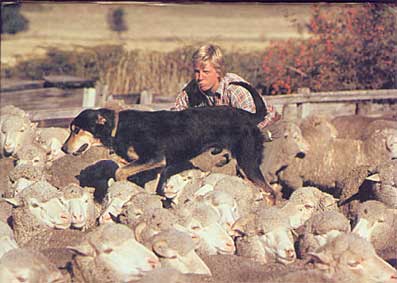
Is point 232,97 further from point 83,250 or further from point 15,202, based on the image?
point 83,250

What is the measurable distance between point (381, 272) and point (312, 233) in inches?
41.9

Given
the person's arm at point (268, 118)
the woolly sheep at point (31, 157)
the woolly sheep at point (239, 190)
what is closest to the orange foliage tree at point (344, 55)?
the person's arm at point (268, 118)

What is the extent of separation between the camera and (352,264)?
671 cm

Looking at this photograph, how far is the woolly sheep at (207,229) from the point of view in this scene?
7645 mm

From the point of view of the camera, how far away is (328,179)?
11250 mm

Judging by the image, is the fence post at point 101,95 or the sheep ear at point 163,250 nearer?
the sheep ear at point 163,250

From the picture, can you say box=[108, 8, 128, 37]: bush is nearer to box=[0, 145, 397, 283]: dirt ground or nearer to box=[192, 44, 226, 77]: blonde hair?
box=[192, 44, 226, 77]: blonde hair

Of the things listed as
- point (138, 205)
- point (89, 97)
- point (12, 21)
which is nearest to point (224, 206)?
point (138, 205)

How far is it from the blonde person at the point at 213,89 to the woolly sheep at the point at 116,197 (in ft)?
4.96

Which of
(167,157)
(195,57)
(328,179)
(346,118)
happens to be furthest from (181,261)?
(346,118)

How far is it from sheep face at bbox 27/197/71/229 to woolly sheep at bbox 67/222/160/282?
4.33ft

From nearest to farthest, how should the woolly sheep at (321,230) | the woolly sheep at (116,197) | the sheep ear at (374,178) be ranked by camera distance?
1. the woolly sheep at (321,230)
2. the woolly sheep at (116,197)
3. the sheep ear at (374,178)

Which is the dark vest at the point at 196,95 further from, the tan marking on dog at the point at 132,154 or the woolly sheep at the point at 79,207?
the woolly sheep at the point at 79,207

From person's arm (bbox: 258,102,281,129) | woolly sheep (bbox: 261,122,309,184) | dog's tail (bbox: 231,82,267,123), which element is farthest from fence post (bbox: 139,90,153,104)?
dog's tail (bbox: 231,82,267,123)
